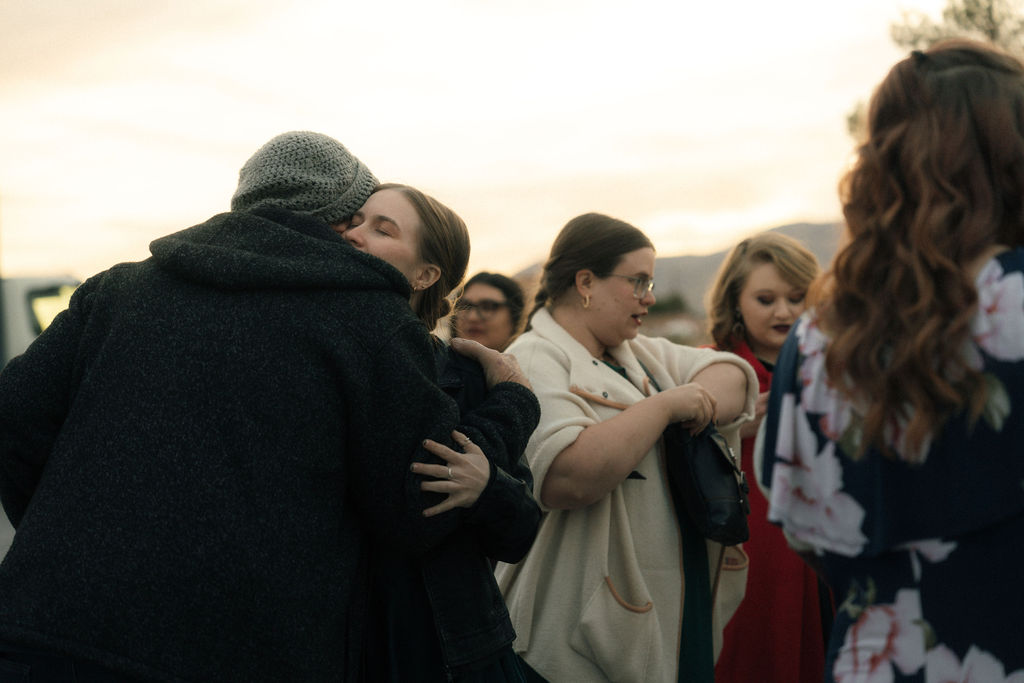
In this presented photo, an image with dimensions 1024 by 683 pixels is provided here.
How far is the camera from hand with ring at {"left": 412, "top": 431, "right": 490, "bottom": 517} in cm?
214

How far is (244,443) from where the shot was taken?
198cm

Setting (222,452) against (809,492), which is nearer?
(809,492)

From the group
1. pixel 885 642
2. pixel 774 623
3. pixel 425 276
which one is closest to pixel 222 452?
pixel 425 276

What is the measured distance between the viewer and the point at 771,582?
12.5 feet

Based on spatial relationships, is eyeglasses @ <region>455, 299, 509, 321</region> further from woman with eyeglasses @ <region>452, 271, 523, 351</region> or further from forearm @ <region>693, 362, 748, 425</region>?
forearm @ <region>693, 362, 748, 425</region>

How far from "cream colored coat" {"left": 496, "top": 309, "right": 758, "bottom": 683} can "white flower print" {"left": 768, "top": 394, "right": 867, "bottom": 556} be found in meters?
1.28

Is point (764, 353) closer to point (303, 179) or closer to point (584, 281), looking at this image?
point (584, 281)

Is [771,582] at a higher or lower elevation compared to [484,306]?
lower

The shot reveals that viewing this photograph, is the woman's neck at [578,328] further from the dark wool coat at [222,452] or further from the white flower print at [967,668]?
the white flower print at [967,668]

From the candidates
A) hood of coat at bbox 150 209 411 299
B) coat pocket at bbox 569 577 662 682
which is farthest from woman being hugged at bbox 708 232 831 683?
hood of coat at bbox 150 209 411 299

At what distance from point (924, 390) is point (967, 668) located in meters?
0.46

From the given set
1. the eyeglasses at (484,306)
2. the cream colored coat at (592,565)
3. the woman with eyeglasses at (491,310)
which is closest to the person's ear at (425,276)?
the cream colored coat at (592,565)

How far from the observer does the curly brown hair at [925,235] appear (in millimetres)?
1624

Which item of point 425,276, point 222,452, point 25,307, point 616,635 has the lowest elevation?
point 616,635
